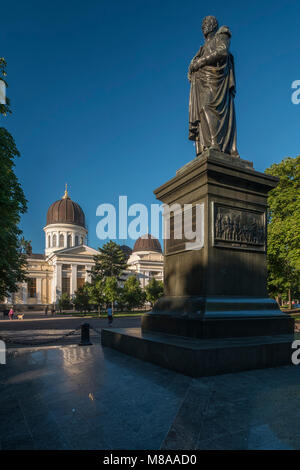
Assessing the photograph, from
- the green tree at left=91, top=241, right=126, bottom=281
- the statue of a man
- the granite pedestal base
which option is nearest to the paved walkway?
the granite pedestal base

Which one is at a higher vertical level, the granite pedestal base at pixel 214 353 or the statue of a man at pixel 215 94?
the statue of a man at pixel 215 94

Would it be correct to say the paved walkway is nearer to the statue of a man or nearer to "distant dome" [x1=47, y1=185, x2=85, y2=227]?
the statue of a man

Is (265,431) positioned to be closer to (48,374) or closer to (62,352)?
(48,374)

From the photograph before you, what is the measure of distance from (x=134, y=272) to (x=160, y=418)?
8469 centimetres

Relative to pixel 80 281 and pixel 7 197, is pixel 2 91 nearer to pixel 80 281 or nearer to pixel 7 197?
pixel 7 197

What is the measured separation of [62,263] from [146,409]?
76680mm

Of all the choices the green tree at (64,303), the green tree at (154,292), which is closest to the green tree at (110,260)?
the green tree at (64,303)

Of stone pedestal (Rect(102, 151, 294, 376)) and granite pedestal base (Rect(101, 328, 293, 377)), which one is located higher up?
stone pedestal (Rect(102, 151, 294, 376))

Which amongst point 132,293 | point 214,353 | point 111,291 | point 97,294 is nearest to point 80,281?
point 132,293

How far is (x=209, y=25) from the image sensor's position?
7.84 m

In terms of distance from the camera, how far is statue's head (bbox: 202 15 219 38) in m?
7.82

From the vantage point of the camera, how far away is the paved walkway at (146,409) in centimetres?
290

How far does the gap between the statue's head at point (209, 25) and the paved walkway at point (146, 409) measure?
7.58 metres

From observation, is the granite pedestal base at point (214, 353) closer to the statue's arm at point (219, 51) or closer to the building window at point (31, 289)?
the statue's arm at point (219, 51)
